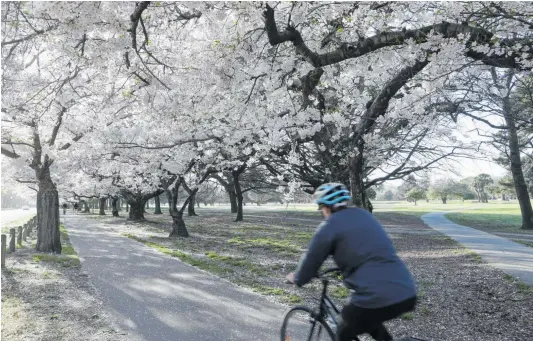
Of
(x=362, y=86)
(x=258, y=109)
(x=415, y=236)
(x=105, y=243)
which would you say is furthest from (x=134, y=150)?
(x=415, y=236)

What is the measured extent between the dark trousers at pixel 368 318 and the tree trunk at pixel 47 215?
13.1 m

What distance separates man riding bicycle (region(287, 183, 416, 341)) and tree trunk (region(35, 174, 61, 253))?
13037 mm

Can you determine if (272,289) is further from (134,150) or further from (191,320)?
(134,150)

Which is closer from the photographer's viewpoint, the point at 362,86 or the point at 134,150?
the point at 362,86

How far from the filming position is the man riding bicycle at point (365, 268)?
2.85 m

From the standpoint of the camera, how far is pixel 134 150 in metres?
17.5

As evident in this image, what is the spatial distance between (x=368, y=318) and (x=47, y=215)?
44.3 feet

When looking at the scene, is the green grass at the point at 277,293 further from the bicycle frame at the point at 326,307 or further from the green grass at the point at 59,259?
the green grass at the point at 59,259

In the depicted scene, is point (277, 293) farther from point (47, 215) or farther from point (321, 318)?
point (47, 215)

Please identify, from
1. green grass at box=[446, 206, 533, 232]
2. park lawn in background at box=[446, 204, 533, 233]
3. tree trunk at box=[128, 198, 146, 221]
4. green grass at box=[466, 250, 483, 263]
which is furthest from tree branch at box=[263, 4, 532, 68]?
A: tree trunk at box=[128, 198, 146, 221]

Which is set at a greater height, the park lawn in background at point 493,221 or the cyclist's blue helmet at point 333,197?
the cyclist's blue helmet at point 333,197

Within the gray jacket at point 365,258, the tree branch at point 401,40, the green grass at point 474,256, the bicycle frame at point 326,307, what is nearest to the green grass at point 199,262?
the tree branch at point 401,40

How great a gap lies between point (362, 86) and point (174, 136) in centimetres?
669

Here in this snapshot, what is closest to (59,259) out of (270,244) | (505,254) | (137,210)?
(270,244)
